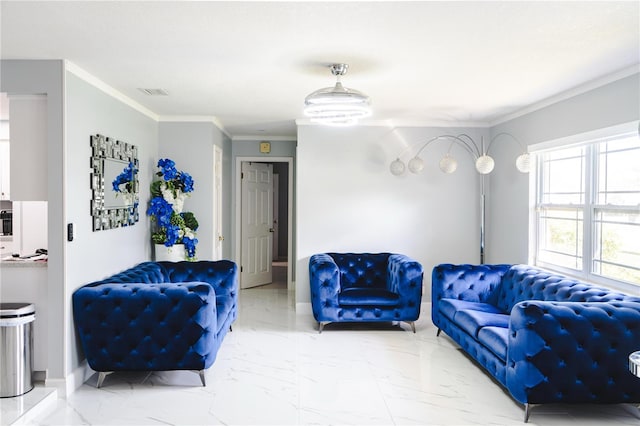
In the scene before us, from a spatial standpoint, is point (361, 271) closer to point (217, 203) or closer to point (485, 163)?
point (485, 163)

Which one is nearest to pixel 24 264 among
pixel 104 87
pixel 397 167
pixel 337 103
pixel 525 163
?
pixel 104 87

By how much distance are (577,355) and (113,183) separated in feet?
12.5

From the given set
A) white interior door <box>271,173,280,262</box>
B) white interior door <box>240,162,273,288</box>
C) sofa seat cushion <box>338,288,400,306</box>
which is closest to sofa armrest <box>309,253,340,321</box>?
sofa seat cushion <box>338,288,400,306</box>

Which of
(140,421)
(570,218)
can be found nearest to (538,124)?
(570,218)

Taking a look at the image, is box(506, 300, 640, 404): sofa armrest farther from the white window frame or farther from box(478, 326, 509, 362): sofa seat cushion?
the white window frame

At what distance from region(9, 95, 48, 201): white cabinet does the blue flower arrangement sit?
162 cm

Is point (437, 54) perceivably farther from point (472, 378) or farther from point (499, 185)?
point (499, 185)

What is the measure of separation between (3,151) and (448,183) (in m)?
5.33

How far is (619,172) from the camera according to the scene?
3934 millimetres

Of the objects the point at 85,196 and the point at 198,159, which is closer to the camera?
the point at 85,196

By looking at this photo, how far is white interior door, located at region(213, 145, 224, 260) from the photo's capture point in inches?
237

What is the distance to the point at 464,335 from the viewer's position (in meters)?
4.20

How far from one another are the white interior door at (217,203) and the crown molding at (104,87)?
3.41 ft

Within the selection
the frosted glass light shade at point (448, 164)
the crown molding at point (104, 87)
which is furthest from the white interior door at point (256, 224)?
the frosted glass light shade at point (448, 164)
